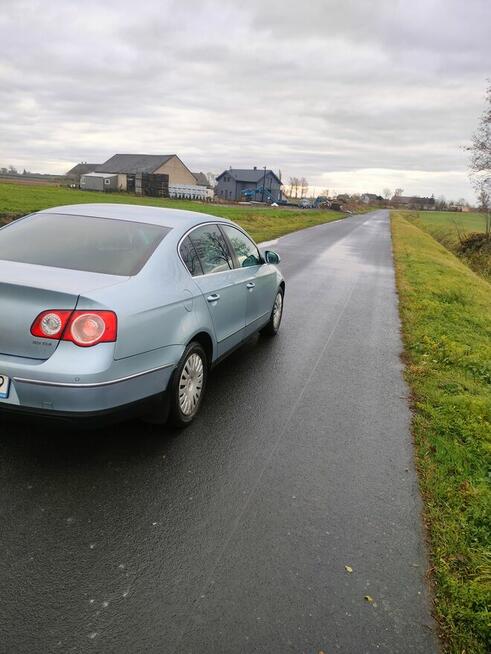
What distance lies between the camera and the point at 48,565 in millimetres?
2459

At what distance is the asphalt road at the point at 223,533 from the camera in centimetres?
219

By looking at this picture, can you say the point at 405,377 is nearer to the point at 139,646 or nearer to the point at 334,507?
the point at 334,507

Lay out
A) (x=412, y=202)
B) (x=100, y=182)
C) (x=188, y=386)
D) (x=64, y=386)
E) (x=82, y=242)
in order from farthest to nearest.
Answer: (x=412, y=202) → (x=100, y=182) → (x=188, y=386) → (x=82, y=242) → (x=64, y=386)

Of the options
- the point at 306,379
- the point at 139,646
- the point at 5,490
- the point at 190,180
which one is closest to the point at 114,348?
the point at 5,490

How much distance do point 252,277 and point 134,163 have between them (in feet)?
272

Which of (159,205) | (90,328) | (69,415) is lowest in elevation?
(69,415)

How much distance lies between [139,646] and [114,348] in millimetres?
1593

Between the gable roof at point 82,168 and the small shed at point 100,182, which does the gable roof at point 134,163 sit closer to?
the small shed at point 100,182

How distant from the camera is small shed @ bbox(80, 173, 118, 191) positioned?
7438cm

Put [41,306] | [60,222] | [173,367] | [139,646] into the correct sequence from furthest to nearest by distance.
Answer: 1. [60,222]
2. [173,367]
3. [41,306]
4. [139,646]

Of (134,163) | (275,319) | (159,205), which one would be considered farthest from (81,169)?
(275,319)

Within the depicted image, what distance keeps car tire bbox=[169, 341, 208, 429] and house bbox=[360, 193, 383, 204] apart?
166m

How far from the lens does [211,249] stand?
15.2 ft

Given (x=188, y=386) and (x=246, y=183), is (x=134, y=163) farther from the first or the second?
(x=188, y=386)
